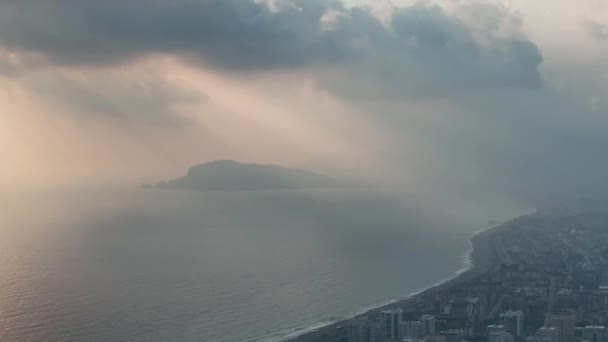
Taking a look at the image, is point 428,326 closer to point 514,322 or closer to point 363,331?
point 363,331

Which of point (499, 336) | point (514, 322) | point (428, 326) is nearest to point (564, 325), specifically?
point (514, 322)

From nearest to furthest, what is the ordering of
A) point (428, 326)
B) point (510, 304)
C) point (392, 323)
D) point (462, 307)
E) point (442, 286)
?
1. point (392, 323)
2. point (428, 326)
3. point (462, 307)
4. point (510, 304)
5. point (442, 286)

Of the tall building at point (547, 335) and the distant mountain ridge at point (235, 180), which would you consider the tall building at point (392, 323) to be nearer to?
the tall building at point (547, 335)

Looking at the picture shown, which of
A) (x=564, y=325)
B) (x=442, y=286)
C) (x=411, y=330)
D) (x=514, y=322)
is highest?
(x=442, y=286)

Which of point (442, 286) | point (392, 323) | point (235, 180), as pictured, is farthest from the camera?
point (235, 180)

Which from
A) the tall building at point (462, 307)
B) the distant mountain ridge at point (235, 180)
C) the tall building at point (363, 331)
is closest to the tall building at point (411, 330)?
the tall building at point (363, 331)

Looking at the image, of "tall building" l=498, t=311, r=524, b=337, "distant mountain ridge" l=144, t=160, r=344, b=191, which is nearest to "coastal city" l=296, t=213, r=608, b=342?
"tall building" l=498, t=311, r=524, b=337

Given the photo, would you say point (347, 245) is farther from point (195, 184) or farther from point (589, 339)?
point (195, 184)
